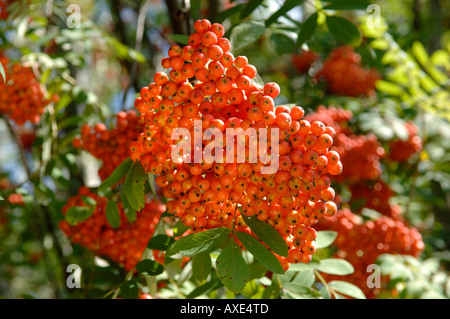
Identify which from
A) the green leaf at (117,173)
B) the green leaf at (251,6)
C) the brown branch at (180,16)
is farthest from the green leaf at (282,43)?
the green leaf at (117,173)

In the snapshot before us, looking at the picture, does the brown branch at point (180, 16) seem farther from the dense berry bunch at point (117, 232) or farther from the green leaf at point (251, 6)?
the dense berry bunch at point (117, 232)

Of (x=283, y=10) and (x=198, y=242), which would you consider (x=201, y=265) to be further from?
(x=283, y=10)

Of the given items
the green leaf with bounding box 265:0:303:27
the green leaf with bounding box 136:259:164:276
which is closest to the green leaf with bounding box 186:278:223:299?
the green leaf with bounding box 136:259:164:276

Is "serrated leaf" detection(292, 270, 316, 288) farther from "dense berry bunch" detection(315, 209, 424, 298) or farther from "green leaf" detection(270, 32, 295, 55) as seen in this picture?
"green leaf" detection(270, 32, 295, 55)

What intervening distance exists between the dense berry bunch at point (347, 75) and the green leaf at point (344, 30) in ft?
6.48

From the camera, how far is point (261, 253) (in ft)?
4.37

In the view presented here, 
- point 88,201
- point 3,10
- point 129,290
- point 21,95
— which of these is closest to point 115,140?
point 88,201

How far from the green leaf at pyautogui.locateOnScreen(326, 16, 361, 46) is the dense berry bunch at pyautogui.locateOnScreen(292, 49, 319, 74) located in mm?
2557

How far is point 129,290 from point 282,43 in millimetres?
1484

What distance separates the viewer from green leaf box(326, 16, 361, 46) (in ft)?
6.25
